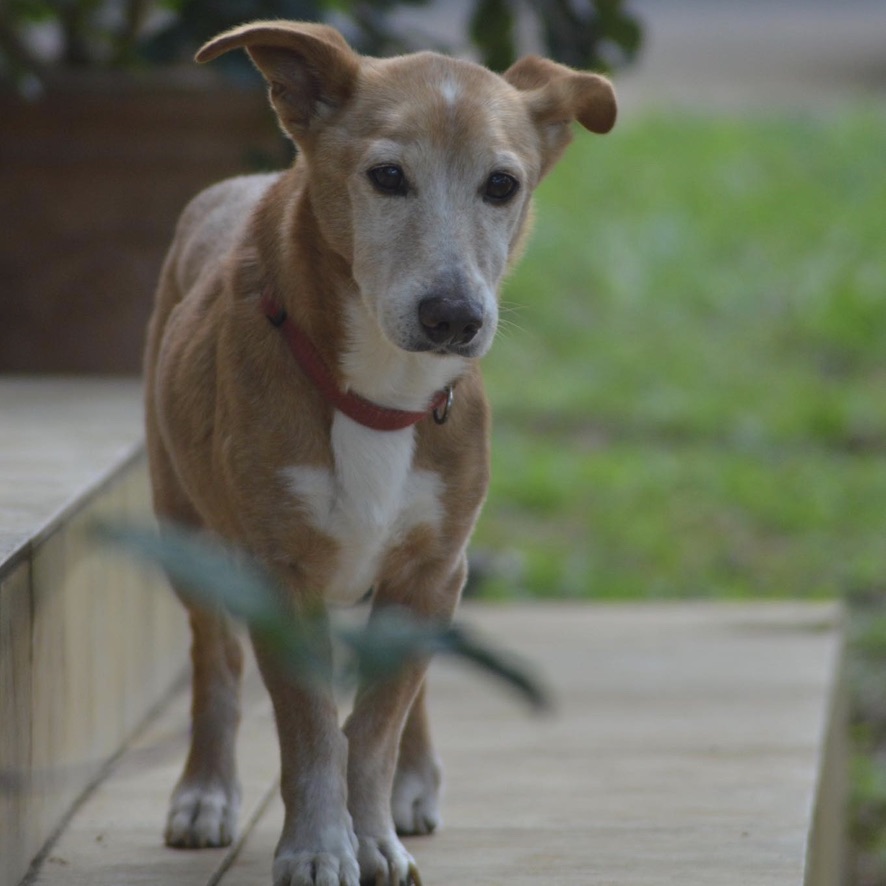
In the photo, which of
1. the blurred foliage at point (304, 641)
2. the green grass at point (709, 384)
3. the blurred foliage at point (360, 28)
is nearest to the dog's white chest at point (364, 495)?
the blurred foliage at point (304, 641)

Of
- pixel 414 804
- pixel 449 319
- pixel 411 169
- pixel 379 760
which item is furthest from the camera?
pixel 414 804

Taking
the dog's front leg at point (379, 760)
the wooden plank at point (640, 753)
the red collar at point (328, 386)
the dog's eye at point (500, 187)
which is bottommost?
the wooden plank at point (640, 753)

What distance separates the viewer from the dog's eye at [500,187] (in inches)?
89.9

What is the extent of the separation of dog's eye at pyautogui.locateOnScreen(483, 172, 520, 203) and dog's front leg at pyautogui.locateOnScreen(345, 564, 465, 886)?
596 millimetres

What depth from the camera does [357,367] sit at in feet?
7.63

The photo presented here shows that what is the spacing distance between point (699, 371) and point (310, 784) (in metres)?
4.88

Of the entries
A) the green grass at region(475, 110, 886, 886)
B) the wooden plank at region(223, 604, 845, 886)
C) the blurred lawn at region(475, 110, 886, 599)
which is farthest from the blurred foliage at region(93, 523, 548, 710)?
the blurred lawn at region(475, 110, 886, 599)

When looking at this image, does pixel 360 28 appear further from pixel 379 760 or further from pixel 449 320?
pixel 379 760

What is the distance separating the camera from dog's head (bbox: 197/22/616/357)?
2.17 meters

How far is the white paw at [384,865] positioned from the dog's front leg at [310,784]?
41mm

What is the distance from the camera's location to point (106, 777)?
290 centimetres

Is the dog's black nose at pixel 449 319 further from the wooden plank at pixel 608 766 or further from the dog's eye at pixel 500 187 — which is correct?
the wooden plank at pixel 608 766

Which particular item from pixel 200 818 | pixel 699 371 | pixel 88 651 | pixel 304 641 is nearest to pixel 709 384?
pixel 699 371

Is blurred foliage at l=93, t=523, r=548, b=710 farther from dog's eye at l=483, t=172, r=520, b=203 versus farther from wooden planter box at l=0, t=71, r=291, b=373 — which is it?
wooden planter box at l=0, t=71, r=291, b=373
